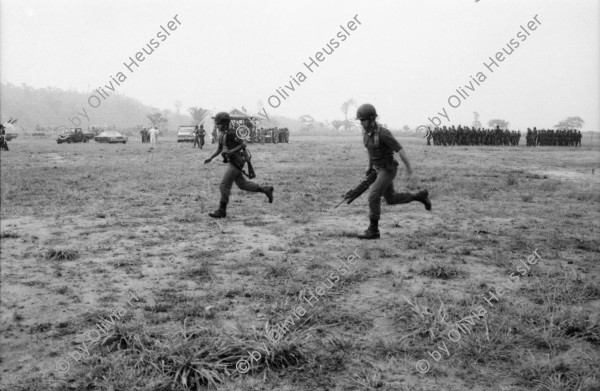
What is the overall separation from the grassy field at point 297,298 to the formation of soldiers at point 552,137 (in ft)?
106

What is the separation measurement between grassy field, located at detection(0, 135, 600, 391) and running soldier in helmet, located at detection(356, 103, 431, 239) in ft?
Result: 1.55

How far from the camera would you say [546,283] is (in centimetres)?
444

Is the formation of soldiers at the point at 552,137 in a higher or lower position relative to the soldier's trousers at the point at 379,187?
higher

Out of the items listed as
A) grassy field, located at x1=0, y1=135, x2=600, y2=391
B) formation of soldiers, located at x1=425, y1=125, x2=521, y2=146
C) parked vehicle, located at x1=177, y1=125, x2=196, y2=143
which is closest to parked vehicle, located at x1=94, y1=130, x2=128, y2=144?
parked vehicle, located at x1=177, y1=125, x2=196, y2=143

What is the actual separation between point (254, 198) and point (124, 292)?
219 inches

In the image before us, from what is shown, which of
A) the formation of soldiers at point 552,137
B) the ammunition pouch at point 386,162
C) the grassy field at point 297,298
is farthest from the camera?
the formation of soldiers at point 552,137

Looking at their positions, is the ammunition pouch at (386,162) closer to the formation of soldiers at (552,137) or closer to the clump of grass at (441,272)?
the clump of grass at (441,272)

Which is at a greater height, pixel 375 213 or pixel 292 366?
pixel 375 213

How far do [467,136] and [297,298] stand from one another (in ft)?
115

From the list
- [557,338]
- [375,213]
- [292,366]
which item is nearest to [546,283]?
[557,338]

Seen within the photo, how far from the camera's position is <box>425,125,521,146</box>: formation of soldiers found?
36.2m

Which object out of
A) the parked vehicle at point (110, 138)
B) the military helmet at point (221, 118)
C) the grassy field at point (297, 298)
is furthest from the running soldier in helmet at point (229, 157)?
the parked vehicle at point (110, 138)

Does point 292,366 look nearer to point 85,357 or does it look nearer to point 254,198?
point 85,357

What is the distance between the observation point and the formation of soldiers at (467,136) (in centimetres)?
3625
